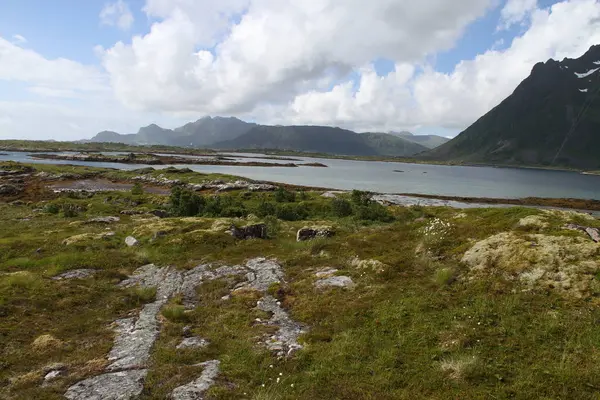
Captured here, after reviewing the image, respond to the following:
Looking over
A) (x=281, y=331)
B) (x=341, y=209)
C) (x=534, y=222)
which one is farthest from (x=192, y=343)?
(x=341, y=209)

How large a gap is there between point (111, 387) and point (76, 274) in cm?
1723

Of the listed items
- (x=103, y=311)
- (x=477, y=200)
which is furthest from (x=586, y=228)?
(x=477, y=200)

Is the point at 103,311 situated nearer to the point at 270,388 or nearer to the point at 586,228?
the point at 270,388

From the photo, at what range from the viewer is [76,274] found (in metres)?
26.2

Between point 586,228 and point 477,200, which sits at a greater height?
point 586,228

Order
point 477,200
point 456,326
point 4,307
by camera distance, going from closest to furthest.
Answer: point 456,326 < point 4,307 < point 477,200

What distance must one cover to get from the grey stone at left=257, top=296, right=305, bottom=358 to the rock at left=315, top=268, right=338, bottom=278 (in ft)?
12.2

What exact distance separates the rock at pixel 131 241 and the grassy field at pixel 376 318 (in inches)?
150

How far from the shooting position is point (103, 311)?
2031cm

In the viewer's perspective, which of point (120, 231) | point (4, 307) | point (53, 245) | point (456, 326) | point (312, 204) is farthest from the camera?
point (312, 204)

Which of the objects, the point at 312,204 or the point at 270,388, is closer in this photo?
the point at 270,388

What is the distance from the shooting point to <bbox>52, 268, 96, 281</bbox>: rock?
25.4m

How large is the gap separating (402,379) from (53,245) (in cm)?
3507

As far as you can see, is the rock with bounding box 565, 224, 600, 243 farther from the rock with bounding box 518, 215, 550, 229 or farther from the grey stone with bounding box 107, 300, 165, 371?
the grey stone with bounding box 107, 300, 165, 371
